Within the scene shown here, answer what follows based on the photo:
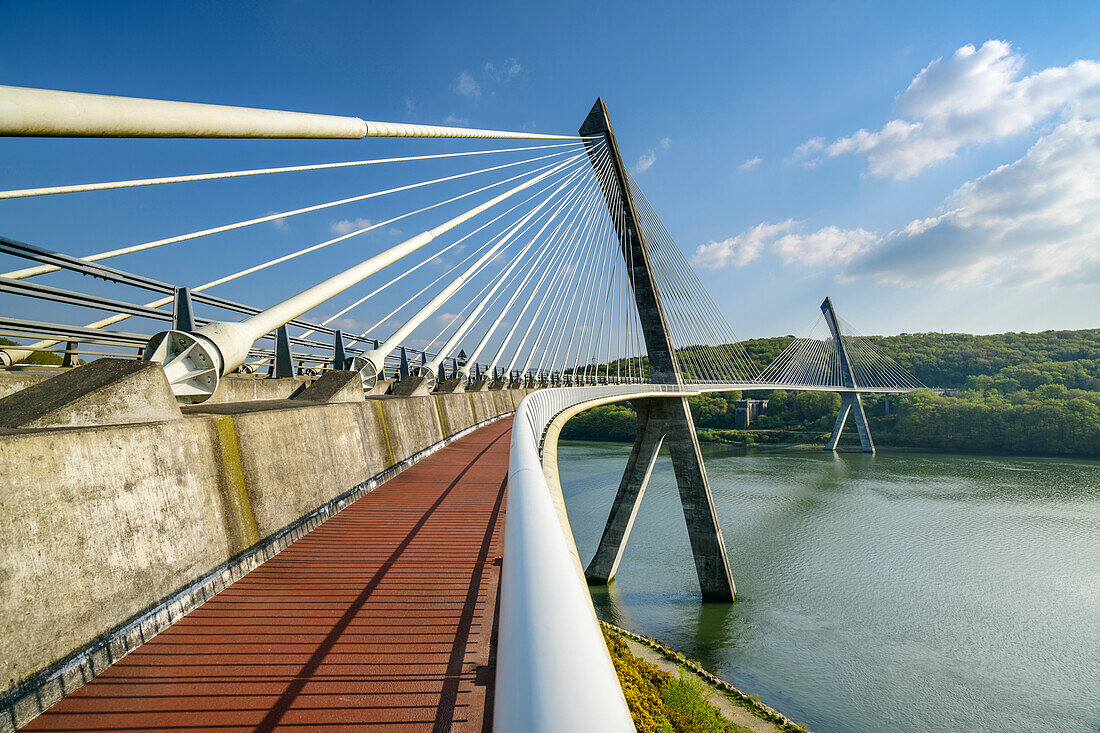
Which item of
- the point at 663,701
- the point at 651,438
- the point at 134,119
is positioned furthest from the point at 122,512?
the point at 651,438

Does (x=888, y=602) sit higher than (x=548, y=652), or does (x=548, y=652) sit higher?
(x=548, y=652)

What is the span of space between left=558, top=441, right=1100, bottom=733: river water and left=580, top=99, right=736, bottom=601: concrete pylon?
2.95ft

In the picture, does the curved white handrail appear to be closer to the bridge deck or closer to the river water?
the bridge deck

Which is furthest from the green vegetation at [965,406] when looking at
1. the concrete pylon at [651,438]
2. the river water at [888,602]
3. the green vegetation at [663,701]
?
the green vegetation at [663,701]

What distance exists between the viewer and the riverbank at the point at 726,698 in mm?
9002

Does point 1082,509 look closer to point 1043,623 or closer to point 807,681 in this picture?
point 1043,623

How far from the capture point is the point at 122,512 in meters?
2.61

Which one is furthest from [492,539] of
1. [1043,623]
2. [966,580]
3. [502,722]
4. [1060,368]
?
[1060,368]

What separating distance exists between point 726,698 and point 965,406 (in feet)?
184

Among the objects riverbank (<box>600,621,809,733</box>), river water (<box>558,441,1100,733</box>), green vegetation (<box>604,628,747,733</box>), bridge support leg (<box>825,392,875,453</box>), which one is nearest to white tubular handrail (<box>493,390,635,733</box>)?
green vegetation (<box>604,628,747,733</box>)

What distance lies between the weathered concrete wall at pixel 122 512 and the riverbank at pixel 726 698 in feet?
27.4

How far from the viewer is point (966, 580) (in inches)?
659

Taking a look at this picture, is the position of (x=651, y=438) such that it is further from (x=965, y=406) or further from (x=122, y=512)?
(x=965, y=406)

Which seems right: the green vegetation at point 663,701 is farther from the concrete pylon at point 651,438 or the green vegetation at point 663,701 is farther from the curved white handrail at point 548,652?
the concrete pylon at point 651,438
